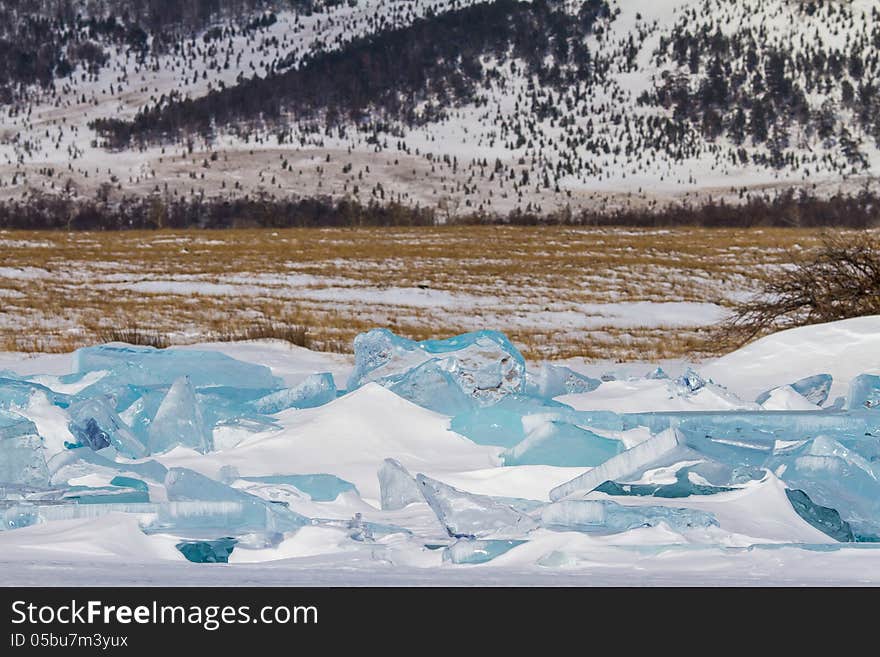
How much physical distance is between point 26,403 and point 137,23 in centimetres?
9100

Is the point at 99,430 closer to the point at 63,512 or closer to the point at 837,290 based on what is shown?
the point at 63,512

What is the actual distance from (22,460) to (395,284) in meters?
21.0

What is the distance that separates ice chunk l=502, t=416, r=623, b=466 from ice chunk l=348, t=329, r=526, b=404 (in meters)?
1.32

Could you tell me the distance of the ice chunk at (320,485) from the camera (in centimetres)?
595

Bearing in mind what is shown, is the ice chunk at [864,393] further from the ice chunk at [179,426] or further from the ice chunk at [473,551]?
the ice chunk at [179,426]

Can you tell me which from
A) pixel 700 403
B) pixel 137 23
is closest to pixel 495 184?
pixel 137 23

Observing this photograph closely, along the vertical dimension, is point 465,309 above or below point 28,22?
below

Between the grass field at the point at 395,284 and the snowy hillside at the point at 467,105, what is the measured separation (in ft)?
75.6

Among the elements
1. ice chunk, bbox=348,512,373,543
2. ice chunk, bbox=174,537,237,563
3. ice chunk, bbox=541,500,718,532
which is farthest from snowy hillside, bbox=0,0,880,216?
ice chunk, bbox=174,537,237,563

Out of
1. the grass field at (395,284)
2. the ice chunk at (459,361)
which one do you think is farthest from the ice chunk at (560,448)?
the grass field at (395,284)

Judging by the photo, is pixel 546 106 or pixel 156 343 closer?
pixel 156 343

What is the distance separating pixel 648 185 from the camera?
204 feet

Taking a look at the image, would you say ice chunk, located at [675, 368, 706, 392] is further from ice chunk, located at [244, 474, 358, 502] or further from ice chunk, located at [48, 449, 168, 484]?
ice chunk, located at [48, 449, 168, 484]
